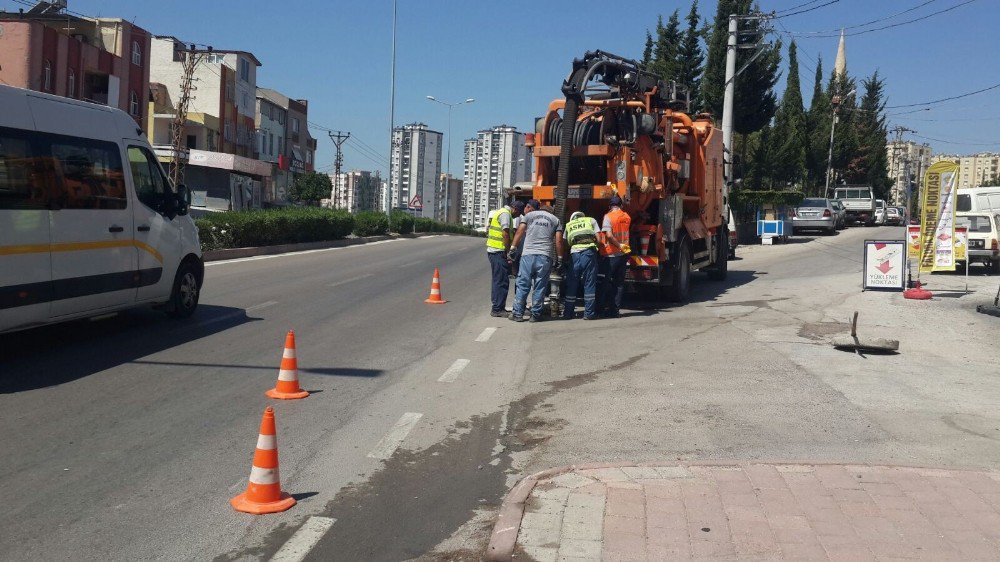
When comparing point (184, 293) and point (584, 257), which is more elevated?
point (584, 257)

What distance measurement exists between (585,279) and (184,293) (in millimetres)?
5529

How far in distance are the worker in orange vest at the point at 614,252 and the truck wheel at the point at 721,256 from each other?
628 centimetres

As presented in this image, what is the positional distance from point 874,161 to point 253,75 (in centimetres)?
4920

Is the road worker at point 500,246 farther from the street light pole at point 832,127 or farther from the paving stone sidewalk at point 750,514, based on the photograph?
the street light pole at point 832,127

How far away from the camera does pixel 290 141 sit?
8288cm

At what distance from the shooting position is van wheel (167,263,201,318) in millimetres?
11164

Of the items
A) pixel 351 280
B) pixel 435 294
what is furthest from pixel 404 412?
pixel 351 280

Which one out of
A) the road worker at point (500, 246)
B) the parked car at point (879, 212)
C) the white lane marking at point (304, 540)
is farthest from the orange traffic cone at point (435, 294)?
the parked car at point (879, 212)

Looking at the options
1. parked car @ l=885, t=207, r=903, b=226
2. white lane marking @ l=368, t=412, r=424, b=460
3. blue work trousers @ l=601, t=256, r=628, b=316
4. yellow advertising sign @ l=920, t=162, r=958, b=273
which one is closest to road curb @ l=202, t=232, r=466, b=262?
blue work trousers @ l=601, t=256, r=628, b=316

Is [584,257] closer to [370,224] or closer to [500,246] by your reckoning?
[500,246]

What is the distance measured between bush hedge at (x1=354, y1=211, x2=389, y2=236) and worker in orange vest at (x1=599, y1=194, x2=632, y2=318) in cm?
2724

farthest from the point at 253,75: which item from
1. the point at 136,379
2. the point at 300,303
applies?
the point at 136,379

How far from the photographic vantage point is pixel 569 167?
1307cm

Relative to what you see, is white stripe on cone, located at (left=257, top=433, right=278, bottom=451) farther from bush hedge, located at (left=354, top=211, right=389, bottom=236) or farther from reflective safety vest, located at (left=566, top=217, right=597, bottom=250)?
bush hedge, located at (left=354, top=211, right=389, bottom=236)
